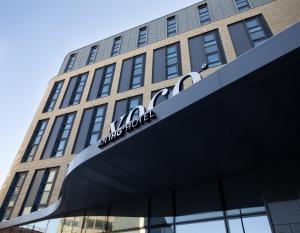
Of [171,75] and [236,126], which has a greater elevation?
[171,75]

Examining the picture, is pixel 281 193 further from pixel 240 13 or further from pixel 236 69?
pixel 240 13

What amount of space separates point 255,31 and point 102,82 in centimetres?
1472

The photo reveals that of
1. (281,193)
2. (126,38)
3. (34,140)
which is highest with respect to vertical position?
(126,38)

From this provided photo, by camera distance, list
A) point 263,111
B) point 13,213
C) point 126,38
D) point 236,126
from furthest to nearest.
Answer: point 126,38, point 13,213, point 236,126, point 263,111

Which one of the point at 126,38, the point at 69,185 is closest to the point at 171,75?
the point at 126,38

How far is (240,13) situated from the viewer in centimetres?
2381

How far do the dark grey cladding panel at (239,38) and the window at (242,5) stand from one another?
2.99 m

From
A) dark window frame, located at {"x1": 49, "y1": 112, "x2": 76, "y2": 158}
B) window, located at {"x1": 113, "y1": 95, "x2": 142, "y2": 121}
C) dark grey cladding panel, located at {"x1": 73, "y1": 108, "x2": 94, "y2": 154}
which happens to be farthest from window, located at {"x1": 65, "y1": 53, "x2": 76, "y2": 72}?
window, located at {"x1": 113, "y1": 95, "x2": 142, "y2": 121}

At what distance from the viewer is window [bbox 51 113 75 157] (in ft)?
76.3

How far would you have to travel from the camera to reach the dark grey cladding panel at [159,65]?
22.5 m

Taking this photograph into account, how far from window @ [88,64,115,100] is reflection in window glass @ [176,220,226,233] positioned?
15.8 metres

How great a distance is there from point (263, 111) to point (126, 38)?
2566 cm

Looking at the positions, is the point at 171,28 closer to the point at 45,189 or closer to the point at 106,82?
the point at 106,82

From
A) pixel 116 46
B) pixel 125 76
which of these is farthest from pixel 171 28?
pixel 125 76
